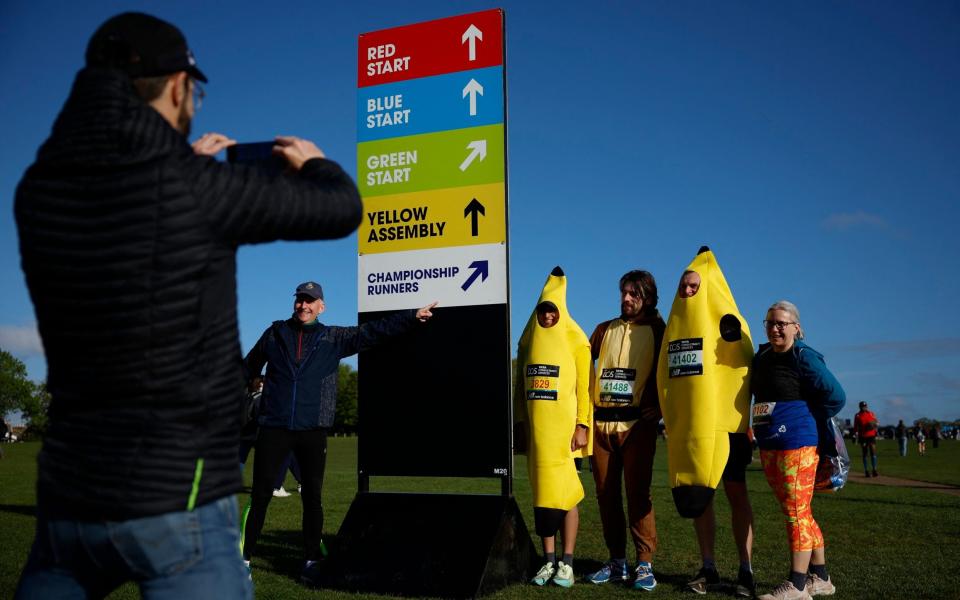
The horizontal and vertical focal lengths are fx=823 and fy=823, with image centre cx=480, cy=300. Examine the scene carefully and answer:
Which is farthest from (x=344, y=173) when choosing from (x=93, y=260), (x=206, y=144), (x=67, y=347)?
(x=67, y=347)

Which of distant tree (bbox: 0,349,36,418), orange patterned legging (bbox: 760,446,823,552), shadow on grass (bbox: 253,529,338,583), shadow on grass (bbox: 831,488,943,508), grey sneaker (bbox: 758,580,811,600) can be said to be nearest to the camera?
grey sneaker (bbox: 758,580,811,600)

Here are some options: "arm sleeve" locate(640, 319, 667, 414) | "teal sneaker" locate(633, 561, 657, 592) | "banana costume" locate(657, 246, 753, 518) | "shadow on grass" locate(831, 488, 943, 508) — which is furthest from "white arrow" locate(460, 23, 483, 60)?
"shadow on grass" locate(831, 488, 943, 508)

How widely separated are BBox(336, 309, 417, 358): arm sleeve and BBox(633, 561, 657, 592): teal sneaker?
101 inches

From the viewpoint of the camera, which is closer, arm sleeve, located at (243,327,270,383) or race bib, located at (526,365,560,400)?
race bib, located at (526,365,560,400)

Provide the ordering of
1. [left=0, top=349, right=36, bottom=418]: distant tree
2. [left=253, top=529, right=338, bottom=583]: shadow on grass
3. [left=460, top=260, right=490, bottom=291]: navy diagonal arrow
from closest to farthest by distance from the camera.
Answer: [left=460, top=260, right=490, bottom=291]: navy diagonal arrow, [left=253, top=529, right=338, bottom=583]: shadow on grass, [left=0, top=349, right=36, bottom=418]: distant tree

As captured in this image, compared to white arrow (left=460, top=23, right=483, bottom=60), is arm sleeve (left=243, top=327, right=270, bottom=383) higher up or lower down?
lower down

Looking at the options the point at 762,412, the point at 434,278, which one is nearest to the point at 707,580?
the point at 762,412

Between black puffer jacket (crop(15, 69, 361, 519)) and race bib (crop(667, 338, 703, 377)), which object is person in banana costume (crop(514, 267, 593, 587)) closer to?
race bib (crop(667, 338, 703, 377))

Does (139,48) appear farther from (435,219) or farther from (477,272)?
(435,219)

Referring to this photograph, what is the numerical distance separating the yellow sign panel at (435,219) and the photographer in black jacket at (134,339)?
4.60 metres

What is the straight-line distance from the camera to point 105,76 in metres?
1.91

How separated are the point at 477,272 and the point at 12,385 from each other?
4160 inches

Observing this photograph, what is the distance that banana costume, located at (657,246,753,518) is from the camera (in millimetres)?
5945

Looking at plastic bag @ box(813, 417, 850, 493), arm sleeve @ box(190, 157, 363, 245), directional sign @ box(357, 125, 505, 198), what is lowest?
plastic bag @ box(813, 417, 850, 493)
